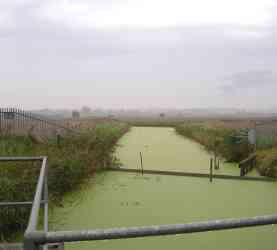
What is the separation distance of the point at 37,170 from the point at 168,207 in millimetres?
1960

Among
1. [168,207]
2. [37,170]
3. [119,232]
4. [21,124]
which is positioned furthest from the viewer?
[21,124]

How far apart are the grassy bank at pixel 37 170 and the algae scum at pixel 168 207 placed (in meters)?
0.29

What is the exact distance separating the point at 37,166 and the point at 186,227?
4.32 meters

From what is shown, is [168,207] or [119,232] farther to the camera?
[168,207]

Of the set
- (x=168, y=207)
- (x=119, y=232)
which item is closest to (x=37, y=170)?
(x=168, y=207)

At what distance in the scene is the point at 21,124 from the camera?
28.8ft

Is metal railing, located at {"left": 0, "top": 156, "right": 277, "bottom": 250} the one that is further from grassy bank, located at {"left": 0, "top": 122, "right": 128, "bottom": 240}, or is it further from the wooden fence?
the wooden fence

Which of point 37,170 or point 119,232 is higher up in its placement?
point 119,232

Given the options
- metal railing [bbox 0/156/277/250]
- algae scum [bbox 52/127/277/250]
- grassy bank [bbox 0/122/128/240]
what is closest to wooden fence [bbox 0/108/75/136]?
grassy bank [bbox 0/122/128/240]


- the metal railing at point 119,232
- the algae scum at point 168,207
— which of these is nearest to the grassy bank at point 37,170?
the algae scum at point 168,207

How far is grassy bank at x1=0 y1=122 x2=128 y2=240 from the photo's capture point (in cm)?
350

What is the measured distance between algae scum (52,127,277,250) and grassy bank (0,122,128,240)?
0.29 m

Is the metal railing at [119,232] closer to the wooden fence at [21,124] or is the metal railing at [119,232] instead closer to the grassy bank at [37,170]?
the grassy bank at [37,170]

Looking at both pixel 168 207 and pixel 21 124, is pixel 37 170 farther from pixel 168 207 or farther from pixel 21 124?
pixel 21 124
